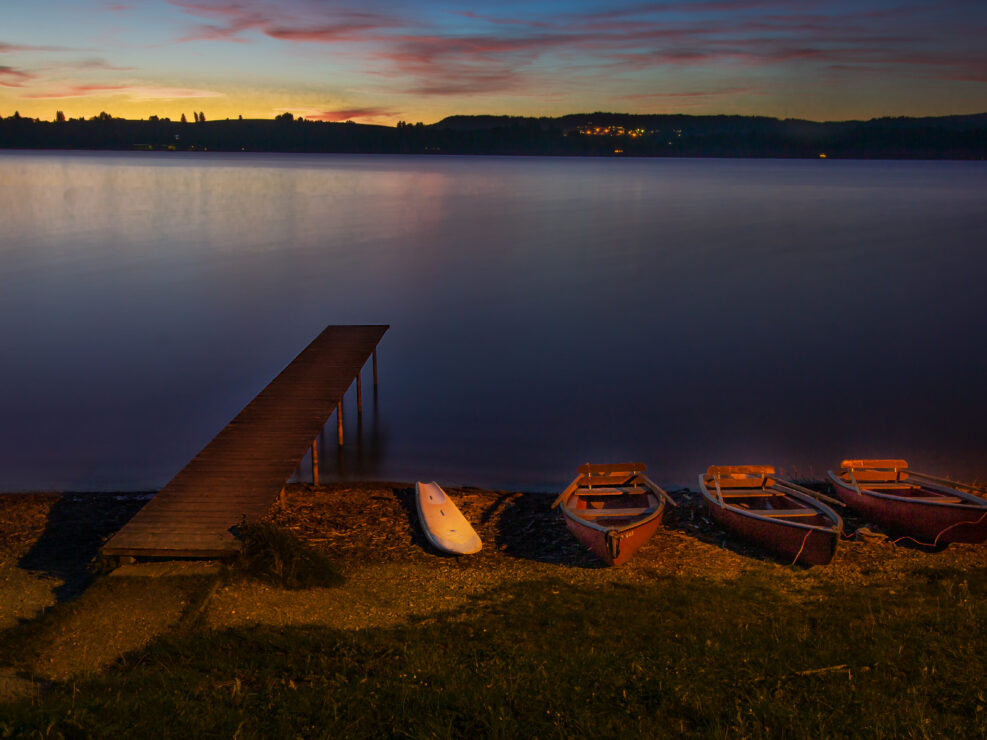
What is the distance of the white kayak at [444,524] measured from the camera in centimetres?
1178

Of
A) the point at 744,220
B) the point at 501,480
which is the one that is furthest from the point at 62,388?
the point at 744,220

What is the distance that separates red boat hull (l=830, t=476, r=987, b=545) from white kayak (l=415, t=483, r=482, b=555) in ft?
19.6

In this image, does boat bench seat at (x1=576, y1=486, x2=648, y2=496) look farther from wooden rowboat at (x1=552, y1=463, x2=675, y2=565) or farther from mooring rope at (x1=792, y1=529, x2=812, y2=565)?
mooring rope at (x1=792, y1=529, x2=812, y2=565)

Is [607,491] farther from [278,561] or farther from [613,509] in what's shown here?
[278,561]

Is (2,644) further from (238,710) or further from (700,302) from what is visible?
(700,302)

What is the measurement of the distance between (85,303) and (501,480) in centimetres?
2396

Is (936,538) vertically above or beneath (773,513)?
beneath

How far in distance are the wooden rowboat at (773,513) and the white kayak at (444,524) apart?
12.1 feet

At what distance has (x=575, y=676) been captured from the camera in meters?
7.71

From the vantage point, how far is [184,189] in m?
105

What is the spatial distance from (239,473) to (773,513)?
24.8 ft

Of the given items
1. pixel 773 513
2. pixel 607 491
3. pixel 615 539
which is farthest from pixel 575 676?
pixel 607 491

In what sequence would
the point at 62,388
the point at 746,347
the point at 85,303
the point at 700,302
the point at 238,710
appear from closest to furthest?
1. the point at 238,710
2. the point at 62,388
3. the point at 746,347
4. the point at 85,303
5. the point at 700,302

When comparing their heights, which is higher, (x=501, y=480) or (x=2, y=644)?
(x=2, y=644)
